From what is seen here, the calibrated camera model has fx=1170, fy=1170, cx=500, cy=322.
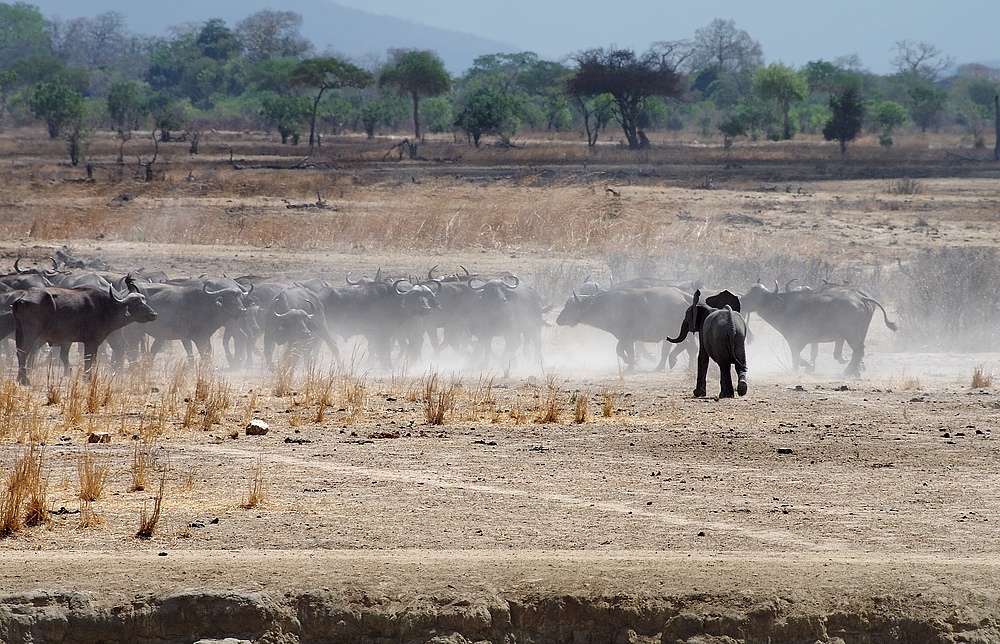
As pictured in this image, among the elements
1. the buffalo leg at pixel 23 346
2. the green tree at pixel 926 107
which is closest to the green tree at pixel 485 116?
the green tree at pixel 926 107

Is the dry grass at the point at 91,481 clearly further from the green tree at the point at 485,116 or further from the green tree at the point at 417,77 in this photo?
Answer: the green tree at the point at 417,77

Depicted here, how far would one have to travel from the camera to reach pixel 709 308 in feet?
39.5

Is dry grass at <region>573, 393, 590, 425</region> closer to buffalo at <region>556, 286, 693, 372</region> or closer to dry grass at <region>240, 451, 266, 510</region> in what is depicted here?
dry grass at <region>240, 451, 266, 510</region>

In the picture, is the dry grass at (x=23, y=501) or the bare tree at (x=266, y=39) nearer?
the dry grass at (x=23, y=501)

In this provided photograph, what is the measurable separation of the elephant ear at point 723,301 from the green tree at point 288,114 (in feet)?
134

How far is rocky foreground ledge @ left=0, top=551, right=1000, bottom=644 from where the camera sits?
224 inches

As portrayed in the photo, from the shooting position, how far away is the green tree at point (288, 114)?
5144cm

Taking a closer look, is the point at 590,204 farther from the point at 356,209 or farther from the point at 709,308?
the point at 709,308

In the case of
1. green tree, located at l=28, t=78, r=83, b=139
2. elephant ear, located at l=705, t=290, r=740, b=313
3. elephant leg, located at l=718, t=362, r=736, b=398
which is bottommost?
elephant leg, located at l=718, t=362, r=736, b=398

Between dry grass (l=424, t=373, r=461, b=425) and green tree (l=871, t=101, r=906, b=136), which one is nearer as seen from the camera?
dry grass (l=424, t=373, r=461, b=425)

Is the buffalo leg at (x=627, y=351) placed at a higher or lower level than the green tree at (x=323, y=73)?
lower

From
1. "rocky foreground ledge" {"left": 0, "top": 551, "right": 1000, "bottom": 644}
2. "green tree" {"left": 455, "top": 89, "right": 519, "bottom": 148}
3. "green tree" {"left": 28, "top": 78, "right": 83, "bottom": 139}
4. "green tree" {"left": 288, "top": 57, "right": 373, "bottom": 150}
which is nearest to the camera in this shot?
"rocky foreground ledge" {"left": 0, "top": 551, "right": 1000, "bottom": 644}

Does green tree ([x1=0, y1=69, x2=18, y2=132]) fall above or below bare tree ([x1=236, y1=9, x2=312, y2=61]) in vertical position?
below

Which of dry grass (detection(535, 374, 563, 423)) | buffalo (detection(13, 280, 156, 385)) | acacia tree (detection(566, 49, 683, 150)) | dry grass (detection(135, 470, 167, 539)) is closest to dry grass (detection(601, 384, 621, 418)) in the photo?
dry grass (detection(535, 374, 563, 423))
